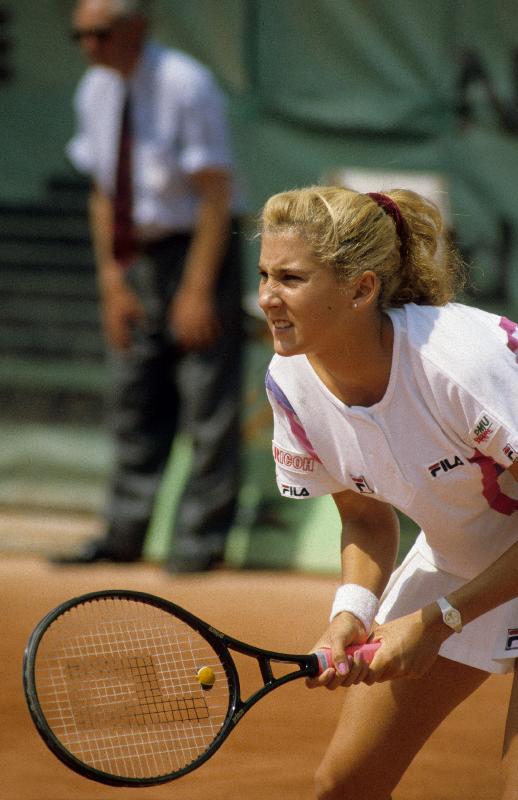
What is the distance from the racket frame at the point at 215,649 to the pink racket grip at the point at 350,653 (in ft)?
0.03

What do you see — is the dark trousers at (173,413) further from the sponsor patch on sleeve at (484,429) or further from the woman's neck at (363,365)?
the sponsor patch on sleeve at (484,429)

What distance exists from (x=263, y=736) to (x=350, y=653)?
4.82 feet

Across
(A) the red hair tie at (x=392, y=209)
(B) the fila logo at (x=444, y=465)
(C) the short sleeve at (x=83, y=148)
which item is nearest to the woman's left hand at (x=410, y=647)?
(B) the fila logo at (x=444, y=465)

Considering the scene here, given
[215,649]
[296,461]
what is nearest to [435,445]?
[296,461]

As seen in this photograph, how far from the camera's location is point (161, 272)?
5.76m

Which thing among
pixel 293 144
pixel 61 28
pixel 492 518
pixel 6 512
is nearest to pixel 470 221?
pixel 293 144

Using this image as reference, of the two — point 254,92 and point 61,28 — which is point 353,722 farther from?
point 61,28

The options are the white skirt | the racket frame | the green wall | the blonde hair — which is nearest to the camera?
the racket frame

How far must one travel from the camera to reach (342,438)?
282 centimetres

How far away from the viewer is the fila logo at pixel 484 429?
259cm

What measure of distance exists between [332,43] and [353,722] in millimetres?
3966

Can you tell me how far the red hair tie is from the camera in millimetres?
2760

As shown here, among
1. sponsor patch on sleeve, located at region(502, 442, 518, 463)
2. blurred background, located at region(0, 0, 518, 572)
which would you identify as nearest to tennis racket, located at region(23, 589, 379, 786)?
sponsor patch on sleeve, located at region(502, 442, 518, 463)

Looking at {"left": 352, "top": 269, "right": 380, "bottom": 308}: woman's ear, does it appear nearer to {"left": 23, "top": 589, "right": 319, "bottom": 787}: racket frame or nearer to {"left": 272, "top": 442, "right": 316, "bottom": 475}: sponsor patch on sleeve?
{"left": 272, "top": 442, "right": 316, "bottom": 475}: sponsor patch on sleeve
